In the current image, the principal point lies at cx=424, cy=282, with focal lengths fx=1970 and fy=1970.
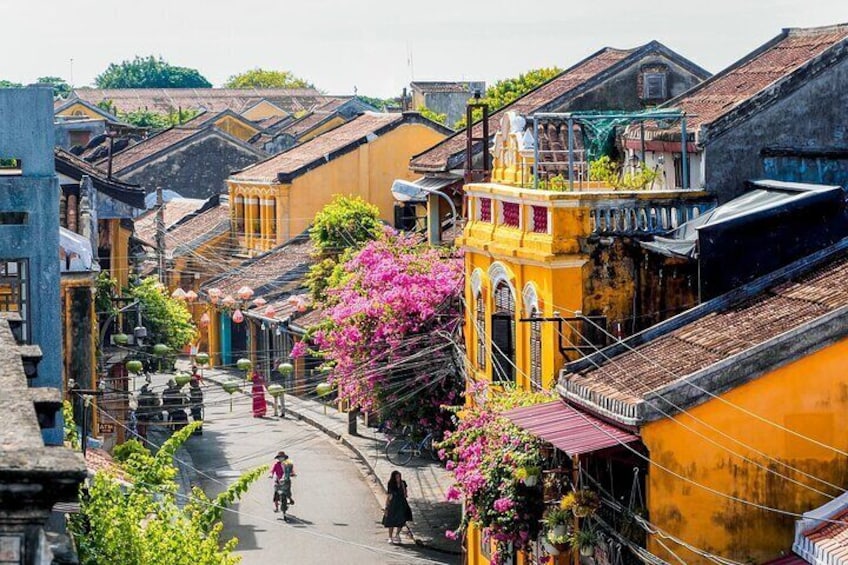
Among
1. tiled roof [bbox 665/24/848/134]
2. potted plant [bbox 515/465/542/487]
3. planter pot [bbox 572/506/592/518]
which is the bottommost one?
planter pot [bbox 572/506/592/518]

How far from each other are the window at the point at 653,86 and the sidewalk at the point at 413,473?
887 cm

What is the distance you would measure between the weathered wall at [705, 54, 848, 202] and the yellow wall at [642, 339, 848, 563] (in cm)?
559

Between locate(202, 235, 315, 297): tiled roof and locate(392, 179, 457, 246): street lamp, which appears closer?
locate(392, 179, 457, 246): street lamp

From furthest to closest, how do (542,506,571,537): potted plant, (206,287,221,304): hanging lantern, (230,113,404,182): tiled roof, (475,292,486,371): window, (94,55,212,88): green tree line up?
(94,55,212,88): green tree, (230,113,404,182): tiled roof, (206,287,221,304): hanging lantern, (475,292,486,371): window, (542,506,571,537): potted plant

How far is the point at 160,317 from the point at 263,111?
2724 inches

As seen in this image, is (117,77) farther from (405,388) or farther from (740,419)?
(740,419)

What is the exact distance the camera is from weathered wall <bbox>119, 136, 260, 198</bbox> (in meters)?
68.6

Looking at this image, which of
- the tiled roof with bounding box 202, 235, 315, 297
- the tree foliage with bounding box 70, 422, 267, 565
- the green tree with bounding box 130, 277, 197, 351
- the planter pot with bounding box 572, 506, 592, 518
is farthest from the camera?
the tiled roof with bounding box 202, 235, 315, 297

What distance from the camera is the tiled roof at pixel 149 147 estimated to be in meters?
67.5

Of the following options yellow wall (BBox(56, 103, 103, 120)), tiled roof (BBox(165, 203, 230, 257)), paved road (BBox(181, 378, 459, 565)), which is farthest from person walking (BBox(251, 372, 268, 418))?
yellow wall (BBox(56, 103, 103, 120))

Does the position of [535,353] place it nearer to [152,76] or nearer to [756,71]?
[756,71]

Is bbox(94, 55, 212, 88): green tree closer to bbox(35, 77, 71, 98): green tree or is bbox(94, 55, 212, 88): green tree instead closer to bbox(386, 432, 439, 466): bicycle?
bbox(35, 77, 71, 98): green tree

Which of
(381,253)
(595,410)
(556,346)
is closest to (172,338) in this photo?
(381,253)

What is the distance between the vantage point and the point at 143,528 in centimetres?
1970
